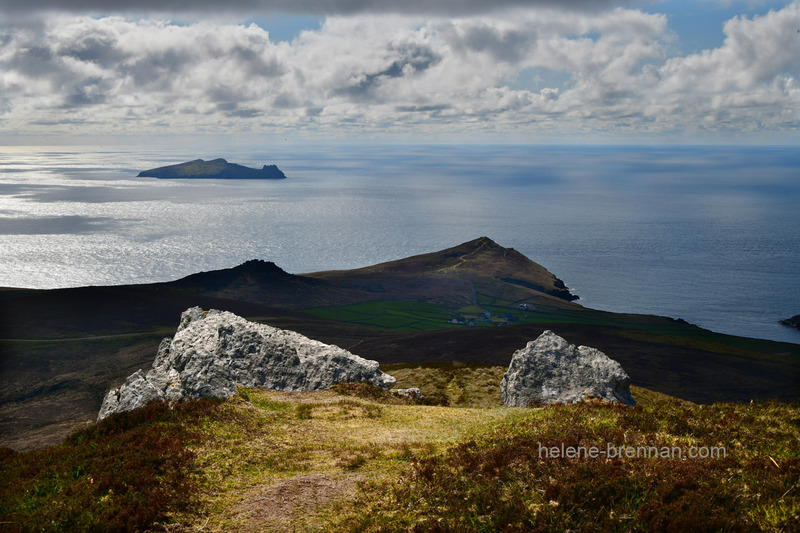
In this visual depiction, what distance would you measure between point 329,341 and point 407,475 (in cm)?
12791

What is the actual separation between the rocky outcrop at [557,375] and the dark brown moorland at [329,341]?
56.3 metres

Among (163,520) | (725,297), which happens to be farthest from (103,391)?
(725,297)

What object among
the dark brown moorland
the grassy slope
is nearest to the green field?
the dark brown moorland

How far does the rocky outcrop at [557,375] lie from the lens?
40281 mm

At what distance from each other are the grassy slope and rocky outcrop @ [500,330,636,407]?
18.0 m

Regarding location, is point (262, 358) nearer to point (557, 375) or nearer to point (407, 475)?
point (557, 375)

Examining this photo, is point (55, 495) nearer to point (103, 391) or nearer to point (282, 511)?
point (282, 511)

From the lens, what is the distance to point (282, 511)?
582 inches

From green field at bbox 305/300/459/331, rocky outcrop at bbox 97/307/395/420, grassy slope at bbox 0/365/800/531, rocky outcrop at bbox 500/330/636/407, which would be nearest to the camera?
grassy slope at bbox 0/365/800/531

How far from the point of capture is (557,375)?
42625 mm

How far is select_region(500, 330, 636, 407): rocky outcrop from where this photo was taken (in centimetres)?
4028

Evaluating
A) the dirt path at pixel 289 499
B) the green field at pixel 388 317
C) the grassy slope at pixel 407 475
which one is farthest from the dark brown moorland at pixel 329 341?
the dirt path at pixel 289 499

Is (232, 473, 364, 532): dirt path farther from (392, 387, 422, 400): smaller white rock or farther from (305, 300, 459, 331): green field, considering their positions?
(305, 300, 459, 331): green field

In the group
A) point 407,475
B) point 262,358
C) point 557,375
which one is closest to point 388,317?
point 557,375
